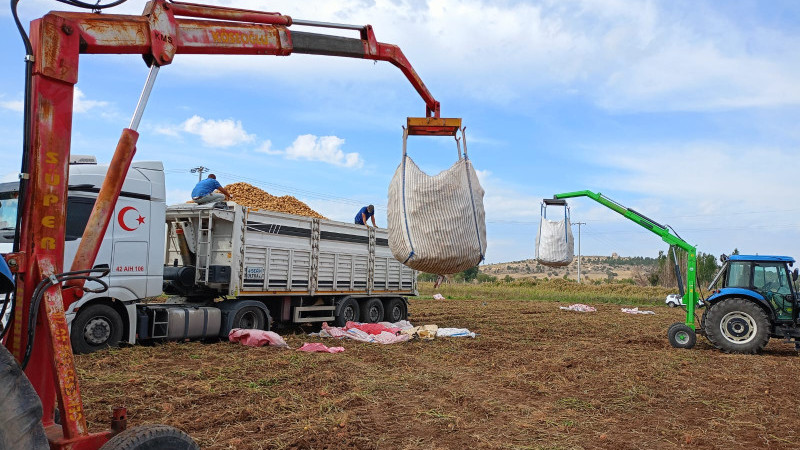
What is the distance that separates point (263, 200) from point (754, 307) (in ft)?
33.9

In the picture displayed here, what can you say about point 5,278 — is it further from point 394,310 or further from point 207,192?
point 394,310

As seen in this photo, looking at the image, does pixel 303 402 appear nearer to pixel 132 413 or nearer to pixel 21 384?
pixel 132 413

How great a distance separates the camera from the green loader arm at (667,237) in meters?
13.1

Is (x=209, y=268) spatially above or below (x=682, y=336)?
above

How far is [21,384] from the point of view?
114 inches

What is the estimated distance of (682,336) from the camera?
507 inches

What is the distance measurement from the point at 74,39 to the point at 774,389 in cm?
934

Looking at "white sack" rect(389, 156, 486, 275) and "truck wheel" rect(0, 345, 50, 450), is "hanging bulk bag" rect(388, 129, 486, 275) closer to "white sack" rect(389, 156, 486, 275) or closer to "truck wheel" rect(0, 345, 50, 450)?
"white sack" rect(389, 156, 486, 275)

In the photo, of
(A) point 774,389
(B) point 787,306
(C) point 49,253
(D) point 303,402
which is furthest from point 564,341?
(C) point 49,253

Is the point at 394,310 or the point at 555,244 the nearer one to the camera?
the point at 555,244

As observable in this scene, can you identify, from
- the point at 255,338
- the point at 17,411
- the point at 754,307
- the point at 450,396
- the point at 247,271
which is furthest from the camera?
the point at 754,307

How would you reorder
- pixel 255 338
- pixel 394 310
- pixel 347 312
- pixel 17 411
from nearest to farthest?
pixel 17 411 → pixel 255 338 → pixel 347 312 → pixel 394 310

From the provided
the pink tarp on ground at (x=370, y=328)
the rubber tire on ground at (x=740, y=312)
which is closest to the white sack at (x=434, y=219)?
the pink tarp on ground at (x=370, y=328)

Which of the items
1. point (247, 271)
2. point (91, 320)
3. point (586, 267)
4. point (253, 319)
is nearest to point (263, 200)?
point (247, 271)
